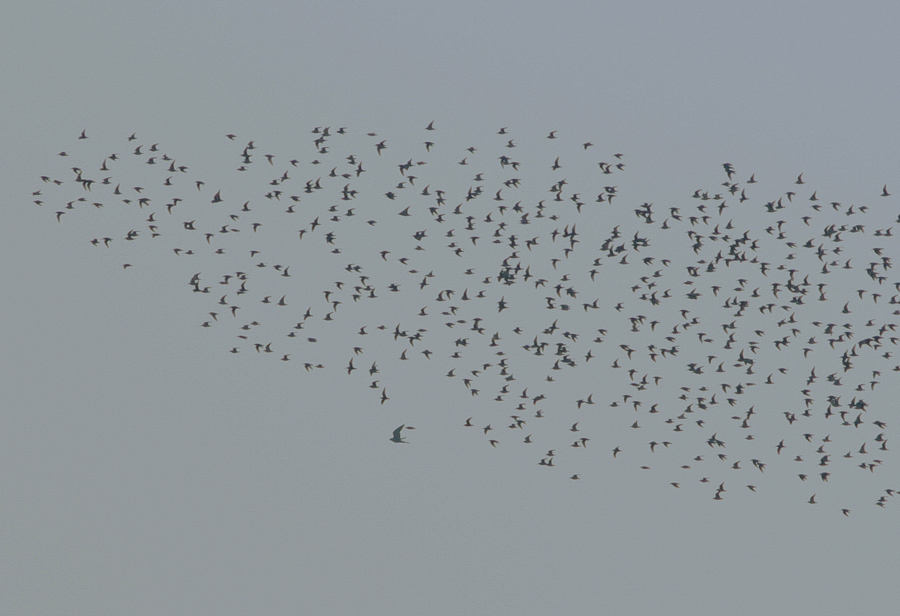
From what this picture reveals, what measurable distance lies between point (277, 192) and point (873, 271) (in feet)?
116

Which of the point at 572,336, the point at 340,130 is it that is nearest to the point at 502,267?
the point at 572,336

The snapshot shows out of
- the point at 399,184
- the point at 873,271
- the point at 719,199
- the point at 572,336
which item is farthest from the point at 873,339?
the point at 399,184

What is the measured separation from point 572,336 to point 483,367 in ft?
18.6

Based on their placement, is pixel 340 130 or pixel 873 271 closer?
pixel 340 130

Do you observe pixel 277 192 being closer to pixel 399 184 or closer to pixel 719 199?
pixel 399 184

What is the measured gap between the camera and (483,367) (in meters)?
79.9

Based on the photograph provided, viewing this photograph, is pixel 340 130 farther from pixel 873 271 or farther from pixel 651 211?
pixel 873 271

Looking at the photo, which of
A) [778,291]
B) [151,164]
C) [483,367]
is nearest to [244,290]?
[151,164]

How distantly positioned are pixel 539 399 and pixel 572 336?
4302 mm

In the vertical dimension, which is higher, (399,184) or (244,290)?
(399,184)

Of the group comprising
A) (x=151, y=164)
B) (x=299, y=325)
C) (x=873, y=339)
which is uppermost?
(x=873, y=339)

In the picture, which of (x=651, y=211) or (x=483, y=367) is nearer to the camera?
(x=651, y=211)

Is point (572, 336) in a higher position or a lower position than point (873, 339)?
lower

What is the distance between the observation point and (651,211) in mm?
75062
